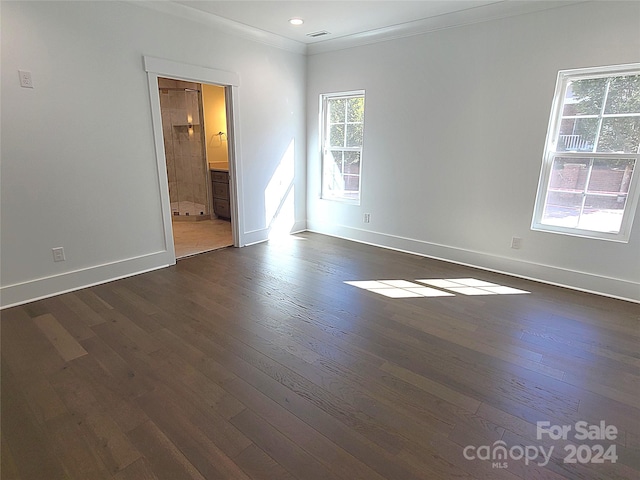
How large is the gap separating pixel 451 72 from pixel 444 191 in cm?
129

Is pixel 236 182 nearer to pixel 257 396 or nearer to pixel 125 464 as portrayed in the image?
pixel 257 396

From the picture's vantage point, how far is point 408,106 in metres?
4.10

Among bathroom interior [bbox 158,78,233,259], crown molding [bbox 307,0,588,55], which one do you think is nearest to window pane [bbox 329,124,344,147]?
crown molding [bbox 307,0,588,55]

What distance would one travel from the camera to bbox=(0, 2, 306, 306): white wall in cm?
270

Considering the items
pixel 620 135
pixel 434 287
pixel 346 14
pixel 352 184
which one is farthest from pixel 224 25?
pixel 620 135

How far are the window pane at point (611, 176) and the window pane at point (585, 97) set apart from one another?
18.4 inches

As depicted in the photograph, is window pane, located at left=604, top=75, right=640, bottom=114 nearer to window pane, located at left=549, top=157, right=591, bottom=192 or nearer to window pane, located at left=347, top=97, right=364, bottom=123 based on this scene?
window pane, located at left=549, top=157, right=591, bottom=192

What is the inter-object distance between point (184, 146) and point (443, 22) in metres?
4.41

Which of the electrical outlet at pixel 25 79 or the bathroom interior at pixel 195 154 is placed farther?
A: the bathroom interior at pixel 195 154

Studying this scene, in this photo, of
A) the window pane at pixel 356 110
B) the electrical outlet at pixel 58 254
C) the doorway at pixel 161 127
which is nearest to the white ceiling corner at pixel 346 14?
the doorway at pixel 161 127

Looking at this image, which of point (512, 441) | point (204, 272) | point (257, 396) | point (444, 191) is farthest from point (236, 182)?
point (512, 441)

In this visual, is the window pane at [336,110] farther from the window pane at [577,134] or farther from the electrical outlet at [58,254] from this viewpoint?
the electrical outlet at [58,254]

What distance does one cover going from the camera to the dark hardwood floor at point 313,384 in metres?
1.53

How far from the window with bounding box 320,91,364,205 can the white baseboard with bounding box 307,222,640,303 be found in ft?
1.77
